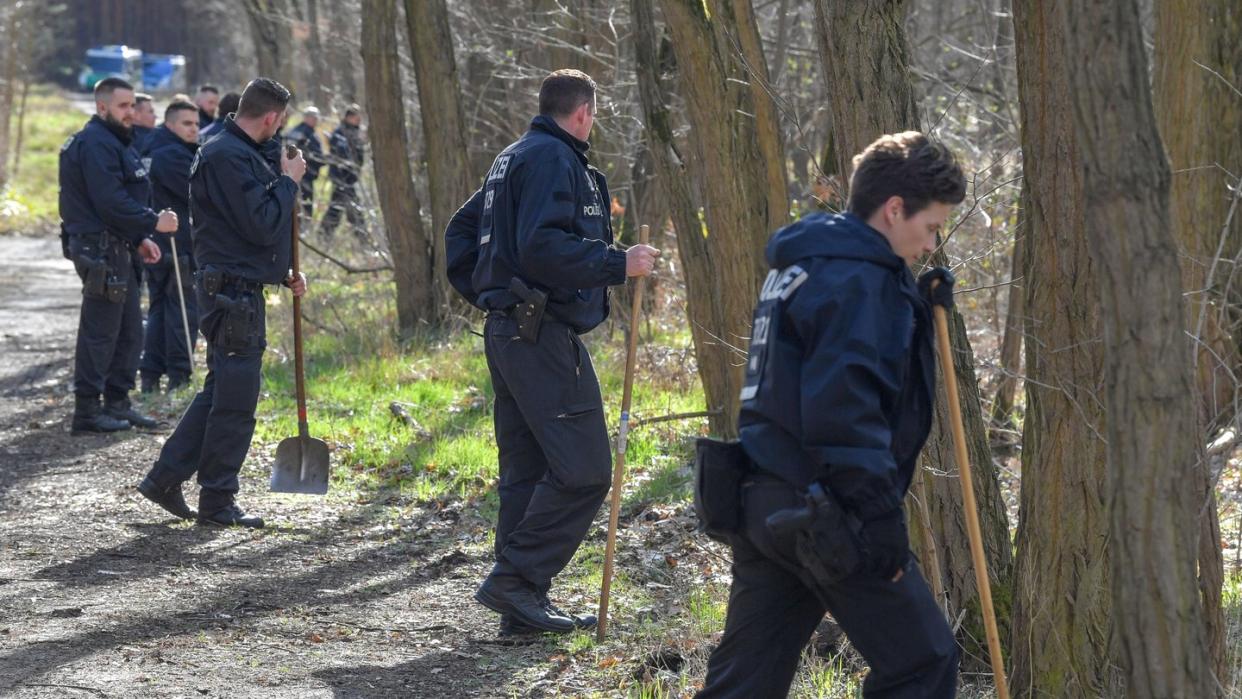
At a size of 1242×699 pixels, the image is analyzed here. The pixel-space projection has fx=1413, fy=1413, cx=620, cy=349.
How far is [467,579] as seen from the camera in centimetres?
681

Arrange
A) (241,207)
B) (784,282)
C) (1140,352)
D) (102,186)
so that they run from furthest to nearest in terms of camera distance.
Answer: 1. (102,186)
2. (241,207)
3. (784,282)
4. (1140,352)

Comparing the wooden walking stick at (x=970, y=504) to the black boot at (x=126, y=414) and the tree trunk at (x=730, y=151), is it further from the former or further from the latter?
the black boot at (x=126, y=414)

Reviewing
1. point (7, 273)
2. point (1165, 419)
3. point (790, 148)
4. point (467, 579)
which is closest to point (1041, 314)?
point (1165, 419)

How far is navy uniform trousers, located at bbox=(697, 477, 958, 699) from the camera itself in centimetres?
345

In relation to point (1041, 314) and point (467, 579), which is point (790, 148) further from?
point (1041, 314)

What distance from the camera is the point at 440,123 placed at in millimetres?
12859

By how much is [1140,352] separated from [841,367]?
2.20 ft

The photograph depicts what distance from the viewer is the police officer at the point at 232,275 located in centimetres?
716

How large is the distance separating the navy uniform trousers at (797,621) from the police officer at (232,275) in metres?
4.24

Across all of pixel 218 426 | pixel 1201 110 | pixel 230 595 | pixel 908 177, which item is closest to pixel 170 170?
pixel 218 426

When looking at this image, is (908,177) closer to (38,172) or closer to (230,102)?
(230,102)

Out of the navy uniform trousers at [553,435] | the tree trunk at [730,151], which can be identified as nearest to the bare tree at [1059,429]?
the navy uniform trousers at [553,435]

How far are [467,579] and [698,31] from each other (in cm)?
312

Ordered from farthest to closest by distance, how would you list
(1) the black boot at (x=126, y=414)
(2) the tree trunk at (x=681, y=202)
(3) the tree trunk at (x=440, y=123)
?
(3) the tree trunk at (x=440, y=123)
(1) the black boot at (x=126, y=414)
(2) the tree trunk at (x=681, y=202)
